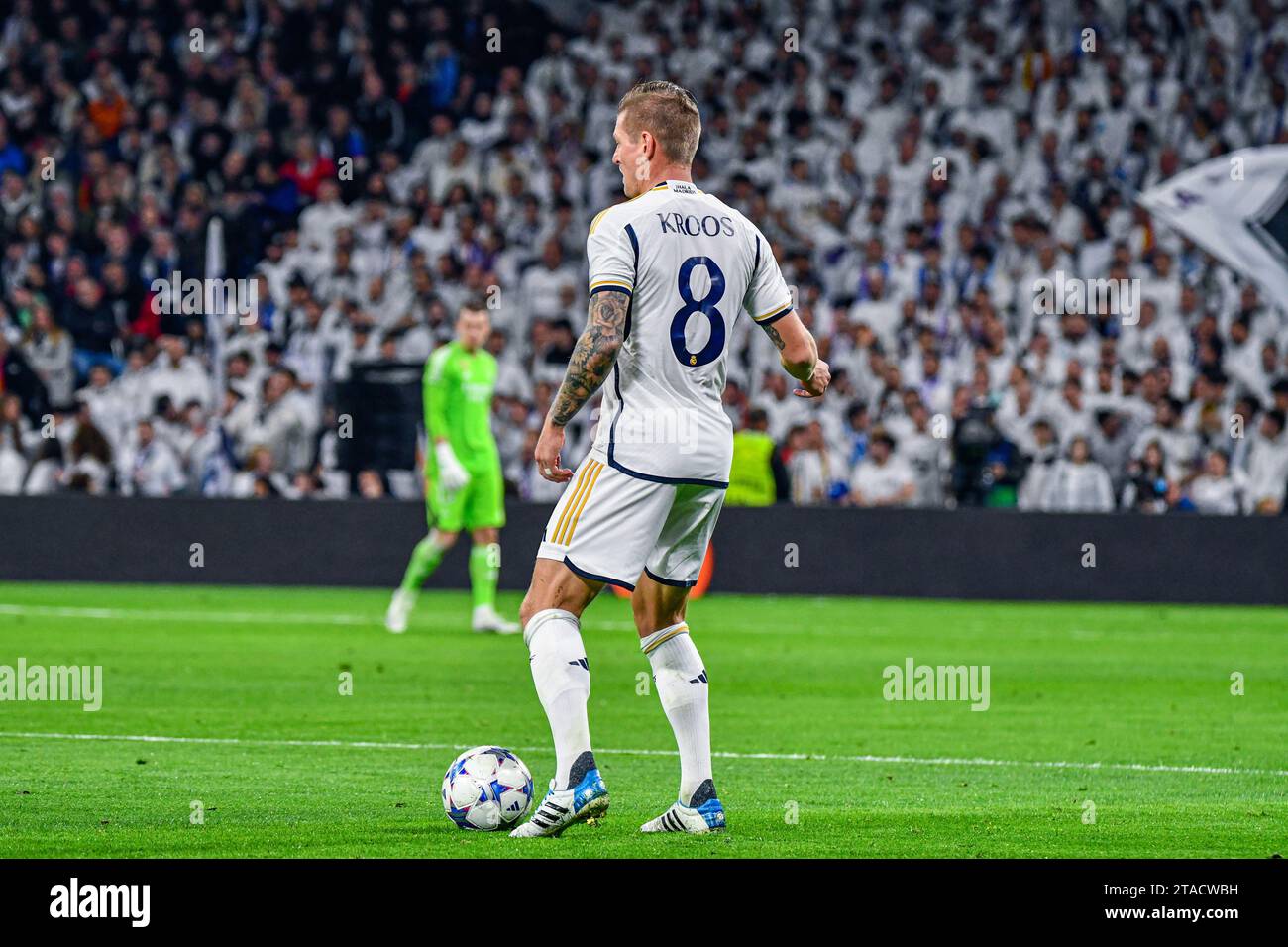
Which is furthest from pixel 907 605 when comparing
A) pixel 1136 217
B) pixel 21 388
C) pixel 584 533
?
pixel 584 533

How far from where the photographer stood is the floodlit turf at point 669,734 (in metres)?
6.84

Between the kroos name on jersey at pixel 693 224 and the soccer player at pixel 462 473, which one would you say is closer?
the kroos name on jersey at pixel 693 224

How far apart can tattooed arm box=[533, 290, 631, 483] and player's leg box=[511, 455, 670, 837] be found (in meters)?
0.16

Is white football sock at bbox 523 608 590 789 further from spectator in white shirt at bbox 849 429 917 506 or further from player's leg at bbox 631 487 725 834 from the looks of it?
spectator in white shirt at bbox 849 429 917 506

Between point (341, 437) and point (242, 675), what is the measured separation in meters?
8.70

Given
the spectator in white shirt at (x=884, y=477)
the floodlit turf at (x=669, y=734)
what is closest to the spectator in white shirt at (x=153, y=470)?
the floodlit turf at (x=669, y=734)

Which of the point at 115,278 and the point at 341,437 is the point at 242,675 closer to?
the point at 341,437

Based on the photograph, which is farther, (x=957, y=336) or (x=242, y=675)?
(x=957, y=336)

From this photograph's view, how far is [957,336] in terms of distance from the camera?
73.8 feet

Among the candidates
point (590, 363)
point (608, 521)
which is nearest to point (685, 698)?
point (608, 521)

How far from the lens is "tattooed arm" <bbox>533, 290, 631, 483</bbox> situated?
6.57 m

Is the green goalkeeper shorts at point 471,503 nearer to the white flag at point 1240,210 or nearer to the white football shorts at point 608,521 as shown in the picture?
the white flag at point 1240,210
